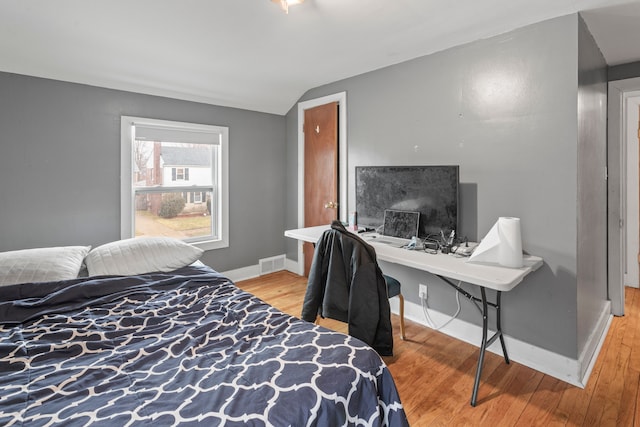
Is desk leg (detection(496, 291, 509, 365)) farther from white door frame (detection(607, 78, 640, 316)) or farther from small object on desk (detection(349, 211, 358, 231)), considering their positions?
white door frame (detection(607, 78, 640, 316))

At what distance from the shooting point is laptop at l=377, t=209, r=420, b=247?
8.55 feet

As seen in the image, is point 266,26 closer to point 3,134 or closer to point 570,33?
point 570,33

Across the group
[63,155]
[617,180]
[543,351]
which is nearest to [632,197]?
[617,180]

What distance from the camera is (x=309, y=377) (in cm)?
105

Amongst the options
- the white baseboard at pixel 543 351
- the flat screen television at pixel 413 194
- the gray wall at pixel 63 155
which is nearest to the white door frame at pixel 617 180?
the white baseboard at pixel 543 351

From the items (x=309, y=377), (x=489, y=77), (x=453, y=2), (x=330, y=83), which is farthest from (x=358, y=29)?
(x=309, y=377)

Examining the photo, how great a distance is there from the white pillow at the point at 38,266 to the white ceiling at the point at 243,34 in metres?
1.48

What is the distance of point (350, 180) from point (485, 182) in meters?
1.37

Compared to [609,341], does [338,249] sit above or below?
above

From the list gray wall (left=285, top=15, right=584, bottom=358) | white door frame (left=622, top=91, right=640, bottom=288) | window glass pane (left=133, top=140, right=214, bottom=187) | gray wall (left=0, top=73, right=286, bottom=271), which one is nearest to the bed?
gray wall (left=0, top=73, right=286, bottom=271)

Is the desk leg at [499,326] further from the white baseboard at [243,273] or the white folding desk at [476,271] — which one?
the white baseboard at [243,273]

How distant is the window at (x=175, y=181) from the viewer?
322 cm

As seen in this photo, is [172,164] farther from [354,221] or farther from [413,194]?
[413,194]

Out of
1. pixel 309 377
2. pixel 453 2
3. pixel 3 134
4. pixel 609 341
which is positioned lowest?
pixel 609 341
